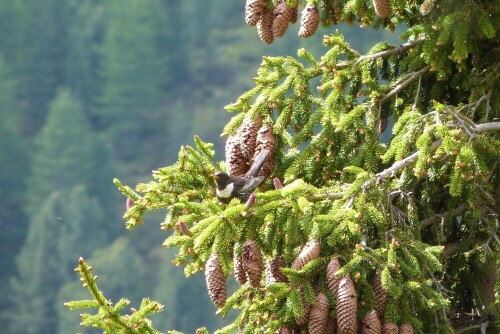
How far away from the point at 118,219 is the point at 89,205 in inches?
118

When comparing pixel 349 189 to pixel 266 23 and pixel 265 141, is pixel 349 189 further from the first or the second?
pixel 266 23

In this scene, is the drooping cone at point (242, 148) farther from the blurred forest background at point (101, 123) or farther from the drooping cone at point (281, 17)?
the blurred forest background at point (101, 123)

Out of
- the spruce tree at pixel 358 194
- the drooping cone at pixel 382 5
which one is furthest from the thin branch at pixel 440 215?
the drooping cone at pixel 382 5


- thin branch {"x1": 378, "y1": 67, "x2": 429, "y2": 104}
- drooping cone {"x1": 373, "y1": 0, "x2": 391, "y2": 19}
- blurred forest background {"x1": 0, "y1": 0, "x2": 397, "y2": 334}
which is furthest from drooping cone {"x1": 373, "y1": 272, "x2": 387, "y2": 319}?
blurred forest background {"x1": 0, "y1": 0, "x2": 397, "y2": 334}

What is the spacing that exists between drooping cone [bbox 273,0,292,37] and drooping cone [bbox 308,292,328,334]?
178 cm

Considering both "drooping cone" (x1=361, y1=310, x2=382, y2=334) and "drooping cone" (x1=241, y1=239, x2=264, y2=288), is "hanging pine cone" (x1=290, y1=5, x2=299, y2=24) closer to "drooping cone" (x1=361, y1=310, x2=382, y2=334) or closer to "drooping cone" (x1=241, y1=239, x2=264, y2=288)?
"drooping cone" (x1=241, y1=239, x2=264, y2=288)

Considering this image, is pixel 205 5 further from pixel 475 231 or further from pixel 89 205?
pixel 475 231

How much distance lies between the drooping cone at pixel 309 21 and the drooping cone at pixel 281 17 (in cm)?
9

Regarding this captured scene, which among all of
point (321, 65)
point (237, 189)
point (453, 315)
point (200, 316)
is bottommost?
point (453, 315)

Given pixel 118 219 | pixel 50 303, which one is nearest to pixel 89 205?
pixel 118 219

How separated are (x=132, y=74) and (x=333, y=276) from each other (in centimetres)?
8227

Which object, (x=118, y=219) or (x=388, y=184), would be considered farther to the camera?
(x=118, y=219)

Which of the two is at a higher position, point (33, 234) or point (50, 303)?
point (33, 234)

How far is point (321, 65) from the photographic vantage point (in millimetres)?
5277
